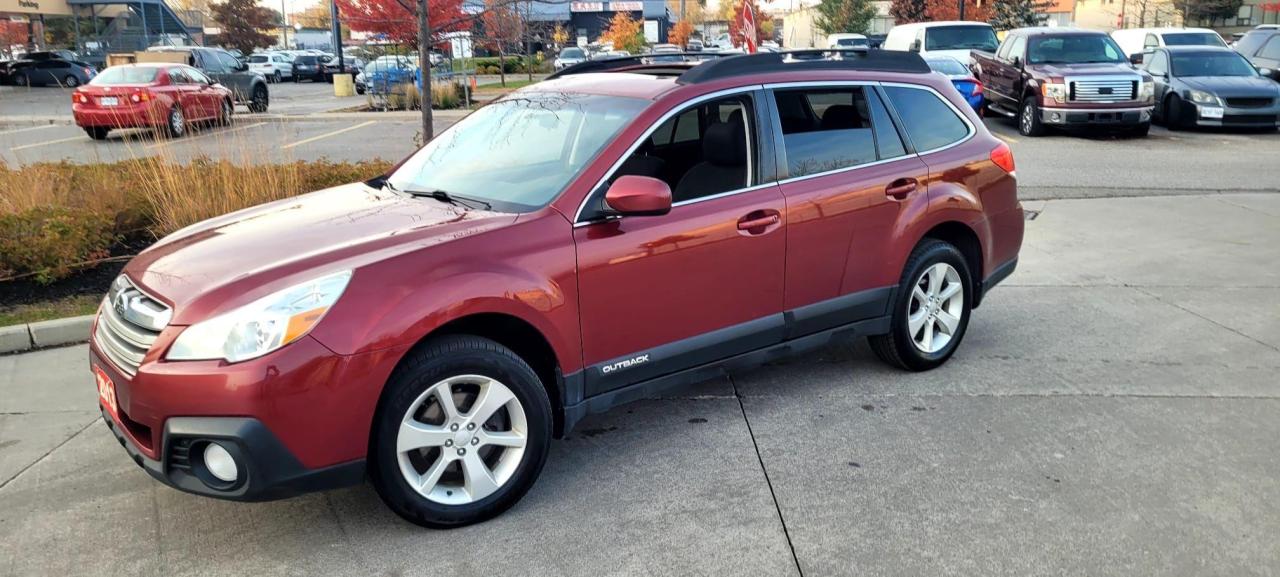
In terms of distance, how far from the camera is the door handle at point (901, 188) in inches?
195

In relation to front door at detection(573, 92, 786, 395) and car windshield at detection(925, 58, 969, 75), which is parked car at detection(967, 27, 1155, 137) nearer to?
car windshield at detection(925, 58, 969, 75)

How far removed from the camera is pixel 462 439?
361 cm

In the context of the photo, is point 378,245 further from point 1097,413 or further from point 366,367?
point 1097,413

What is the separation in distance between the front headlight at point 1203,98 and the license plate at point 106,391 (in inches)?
692

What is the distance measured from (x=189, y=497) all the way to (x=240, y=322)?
1.14 metres

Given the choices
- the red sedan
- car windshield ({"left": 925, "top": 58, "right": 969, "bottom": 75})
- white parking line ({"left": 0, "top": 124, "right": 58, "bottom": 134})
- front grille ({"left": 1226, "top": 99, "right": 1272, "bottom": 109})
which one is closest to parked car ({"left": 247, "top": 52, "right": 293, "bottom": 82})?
white parking line ({"left": 0, "top": 124, "right": 58, "bottom": 134})

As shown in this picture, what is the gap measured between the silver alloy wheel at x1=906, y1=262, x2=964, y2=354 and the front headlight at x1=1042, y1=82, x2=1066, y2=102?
11698 mm

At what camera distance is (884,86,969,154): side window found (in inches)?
204

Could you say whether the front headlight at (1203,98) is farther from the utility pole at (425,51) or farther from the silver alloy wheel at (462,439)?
the silver alloy wheel at (462,439)

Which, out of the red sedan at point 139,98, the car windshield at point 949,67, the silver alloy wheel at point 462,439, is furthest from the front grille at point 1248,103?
the red sedan at point 139,98

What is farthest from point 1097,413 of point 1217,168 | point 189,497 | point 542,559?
point 1217,168

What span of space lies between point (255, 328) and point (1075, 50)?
16.5 meters

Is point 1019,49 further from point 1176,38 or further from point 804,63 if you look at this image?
point 804,63

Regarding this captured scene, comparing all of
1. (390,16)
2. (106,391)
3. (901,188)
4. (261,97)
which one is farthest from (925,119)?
(261,97)
